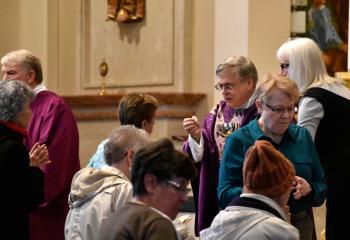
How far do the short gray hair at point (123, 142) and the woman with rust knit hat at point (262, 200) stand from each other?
735 millimetres

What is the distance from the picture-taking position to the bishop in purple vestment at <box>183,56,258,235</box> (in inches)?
177

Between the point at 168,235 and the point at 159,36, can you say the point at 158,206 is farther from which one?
the point at 159,36

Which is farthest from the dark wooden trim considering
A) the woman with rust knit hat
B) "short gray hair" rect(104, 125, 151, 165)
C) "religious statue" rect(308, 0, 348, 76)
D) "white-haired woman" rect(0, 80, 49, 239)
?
the woman with rust knit hat

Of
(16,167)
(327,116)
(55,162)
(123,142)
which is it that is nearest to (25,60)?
(55,162)

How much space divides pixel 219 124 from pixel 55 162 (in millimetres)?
1069

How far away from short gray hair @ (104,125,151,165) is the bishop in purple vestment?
0.91 m

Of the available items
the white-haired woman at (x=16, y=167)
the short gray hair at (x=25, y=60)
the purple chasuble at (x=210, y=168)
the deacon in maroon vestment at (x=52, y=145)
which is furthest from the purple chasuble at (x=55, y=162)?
the purple chasuble at (x=210, y=168)

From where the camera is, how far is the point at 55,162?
5.07 metres

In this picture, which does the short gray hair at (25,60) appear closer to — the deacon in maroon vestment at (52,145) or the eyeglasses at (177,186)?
the deacon in maroon vestment at (52,145)

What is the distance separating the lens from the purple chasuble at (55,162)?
16.6ft

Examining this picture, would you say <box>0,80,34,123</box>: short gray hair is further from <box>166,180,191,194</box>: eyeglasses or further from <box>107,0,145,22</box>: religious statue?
<box>107,0,145,22</box>: religious statue

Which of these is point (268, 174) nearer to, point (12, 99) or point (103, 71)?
point (12, 99)

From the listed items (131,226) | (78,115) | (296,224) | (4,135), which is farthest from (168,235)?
(78,115)

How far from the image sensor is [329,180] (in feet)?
14.9
